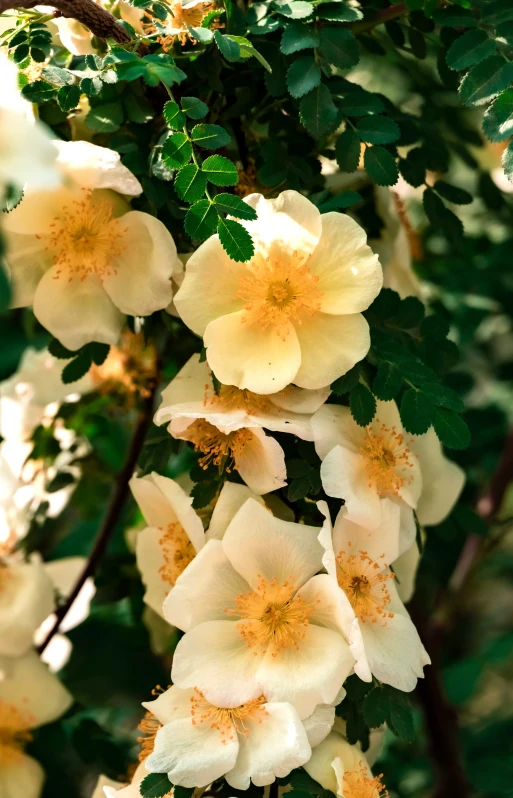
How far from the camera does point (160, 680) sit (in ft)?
3.59

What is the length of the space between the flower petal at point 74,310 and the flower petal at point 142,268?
13mm

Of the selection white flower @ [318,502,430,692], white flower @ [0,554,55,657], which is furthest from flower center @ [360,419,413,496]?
white flower @ [0,554,55,657]

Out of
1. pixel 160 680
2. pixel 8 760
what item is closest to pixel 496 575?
pixel 160 680

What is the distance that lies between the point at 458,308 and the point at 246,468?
68 cm

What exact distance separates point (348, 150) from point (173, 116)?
0.16m

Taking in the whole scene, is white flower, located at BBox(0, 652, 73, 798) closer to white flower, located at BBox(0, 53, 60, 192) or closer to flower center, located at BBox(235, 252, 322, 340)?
flower center, located at BBox(235, 252, 322, 340)

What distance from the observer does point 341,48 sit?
70cm

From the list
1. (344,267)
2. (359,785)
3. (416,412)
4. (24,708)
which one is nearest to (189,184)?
(344,267)

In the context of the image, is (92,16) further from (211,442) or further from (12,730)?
(12,730)

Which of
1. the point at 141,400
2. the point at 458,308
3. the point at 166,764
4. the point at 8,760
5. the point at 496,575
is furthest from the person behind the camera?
the point at 496,575

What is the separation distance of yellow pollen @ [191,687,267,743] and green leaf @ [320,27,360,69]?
480mm

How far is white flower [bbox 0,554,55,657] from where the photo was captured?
87cm

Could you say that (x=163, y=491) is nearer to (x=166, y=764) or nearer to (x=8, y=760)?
(x=166, y=764)

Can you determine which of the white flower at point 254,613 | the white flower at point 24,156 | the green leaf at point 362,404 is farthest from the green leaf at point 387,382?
the white flower at point 24,156
